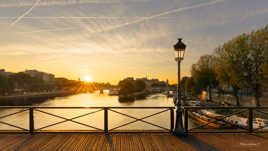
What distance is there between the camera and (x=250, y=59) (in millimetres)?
22953

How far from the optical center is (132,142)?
5062mm

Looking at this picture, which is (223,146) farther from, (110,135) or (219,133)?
(110,135)

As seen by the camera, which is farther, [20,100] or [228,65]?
[20,100]

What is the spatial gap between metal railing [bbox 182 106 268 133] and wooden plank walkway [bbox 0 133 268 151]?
0.35 m

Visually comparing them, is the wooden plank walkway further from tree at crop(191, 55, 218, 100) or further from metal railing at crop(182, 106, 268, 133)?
tree at crop(191, 55, 218, 100)

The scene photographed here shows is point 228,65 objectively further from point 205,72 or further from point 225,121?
point 225,121

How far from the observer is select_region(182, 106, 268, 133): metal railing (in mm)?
5906

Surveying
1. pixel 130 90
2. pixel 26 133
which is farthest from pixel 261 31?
pixel 130 90

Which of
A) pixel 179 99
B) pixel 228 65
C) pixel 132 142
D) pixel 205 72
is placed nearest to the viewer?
pixel 132 142

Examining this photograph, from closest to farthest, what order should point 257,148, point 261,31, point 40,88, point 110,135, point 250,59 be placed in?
point 257,148 < point 110,135 < point 261,31 < point 250,59 < point 40,88

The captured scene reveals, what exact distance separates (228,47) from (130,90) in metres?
72.3

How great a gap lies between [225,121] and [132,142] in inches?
183

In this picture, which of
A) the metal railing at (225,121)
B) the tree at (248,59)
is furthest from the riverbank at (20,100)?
the tree at (248,59)

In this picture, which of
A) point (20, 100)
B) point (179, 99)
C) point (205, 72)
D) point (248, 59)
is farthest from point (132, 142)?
point (20, 100)
